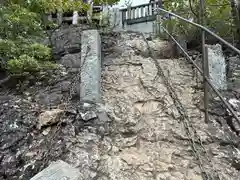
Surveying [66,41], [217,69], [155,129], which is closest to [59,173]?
[155,129]

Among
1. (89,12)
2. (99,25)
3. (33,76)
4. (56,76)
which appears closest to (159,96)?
(56,76)

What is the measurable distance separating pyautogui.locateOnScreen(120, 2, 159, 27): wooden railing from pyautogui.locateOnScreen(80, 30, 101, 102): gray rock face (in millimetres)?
6383

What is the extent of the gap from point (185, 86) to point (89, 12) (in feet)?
14.9

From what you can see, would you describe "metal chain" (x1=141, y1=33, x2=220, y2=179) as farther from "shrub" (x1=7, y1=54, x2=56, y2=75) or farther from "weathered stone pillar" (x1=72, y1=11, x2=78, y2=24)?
"weathered stone pillar" (x1=72, y1=11, x2=78, y2=24)

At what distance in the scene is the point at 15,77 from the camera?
4.40 meters

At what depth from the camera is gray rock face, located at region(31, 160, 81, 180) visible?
8.10ft

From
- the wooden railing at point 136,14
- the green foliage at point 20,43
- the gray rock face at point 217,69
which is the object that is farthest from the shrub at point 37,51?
the wooden railing at point 136,14

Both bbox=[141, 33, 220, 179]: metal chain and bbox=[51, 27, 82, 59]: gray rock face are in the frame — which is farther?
bbox=[51, 27, 82, 59]: gray rock face

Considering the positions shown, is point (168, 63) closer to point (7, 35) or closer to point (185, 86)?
point (185, 86)

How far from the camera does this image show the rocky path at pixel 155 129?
9.56 ft

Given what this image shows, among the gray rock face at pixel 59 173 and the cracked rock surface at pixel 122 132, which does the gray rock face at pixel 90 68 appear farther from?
the gray rock face at pixel 59 173

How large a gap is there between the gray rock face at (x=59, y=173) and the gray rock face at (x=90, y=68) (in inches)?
43.1

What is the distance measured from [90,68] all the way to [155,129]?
1093mm

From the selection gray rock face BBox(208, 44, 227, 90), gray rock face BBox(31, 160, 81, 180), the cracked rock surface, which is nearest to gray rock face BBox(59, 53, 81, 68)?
the cracked rock surface
